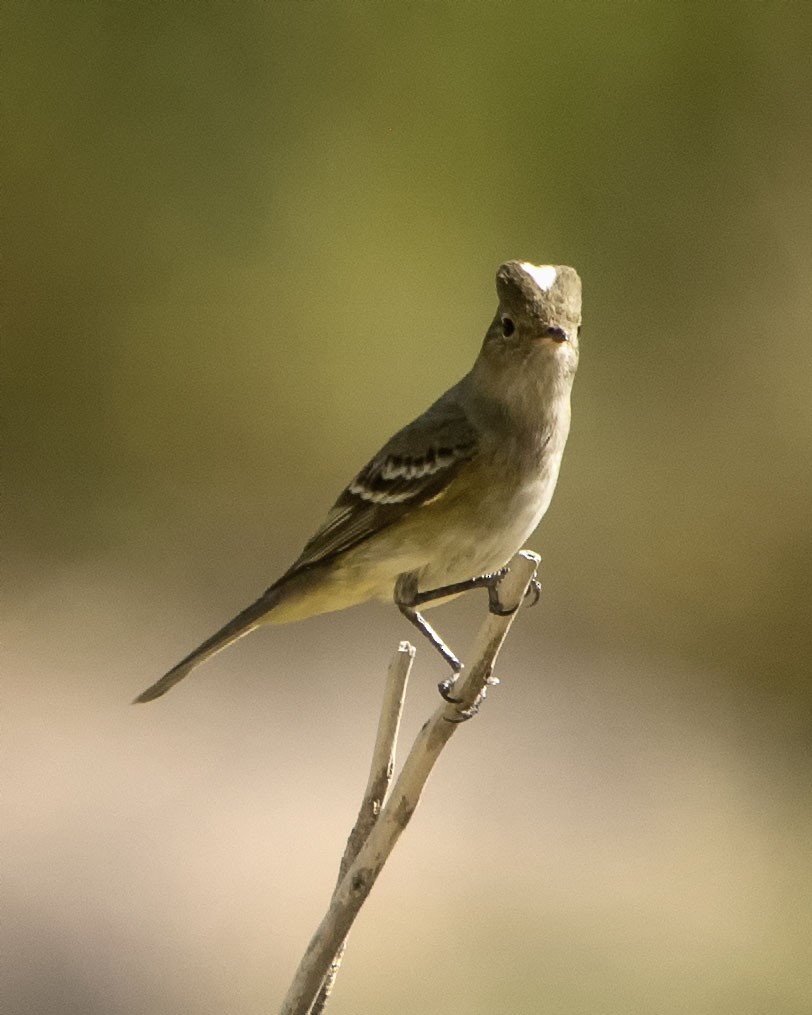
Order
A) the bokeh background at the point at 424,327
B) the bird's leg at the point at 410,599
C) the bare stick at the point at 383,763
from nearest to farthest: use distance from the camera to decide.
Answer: the bare stick at the point at 383,763 → the bird's leg at the point at 410,599 → the bokeh background at the point at 424,327

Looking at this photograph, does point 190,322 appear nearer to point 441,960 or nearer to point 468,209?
point 468,209

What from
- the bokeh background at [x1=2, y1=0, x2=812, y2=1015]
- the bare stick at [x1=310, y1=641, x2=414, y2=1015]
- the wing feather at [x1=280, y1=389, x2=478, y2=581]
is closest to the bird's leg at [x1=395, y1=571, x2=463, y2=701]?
the wing feather at [x1=280, y1=389, x2=478, y2=581]

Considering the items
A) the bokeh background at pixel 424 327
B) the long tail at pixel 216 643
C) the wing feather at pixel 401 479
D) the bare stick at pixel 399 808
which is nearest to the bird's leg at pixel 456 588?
the wing feather at pixel 401 479

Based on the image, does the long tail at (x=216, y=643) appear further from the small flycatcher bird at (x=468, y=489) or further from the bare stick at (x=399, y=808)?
the bare stick at (x=399, y=808)

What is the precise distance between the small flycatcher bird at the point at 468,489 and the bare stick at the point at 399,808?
734 millimetres

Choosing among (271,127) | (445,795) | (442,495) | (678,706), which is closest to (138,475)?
(271,127)

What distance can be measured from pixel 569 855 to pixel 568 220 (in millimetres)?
3257

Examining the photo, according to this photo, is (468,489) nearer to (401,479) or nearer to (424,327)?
(401,479)

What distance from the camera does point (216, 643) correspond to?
363 centimetres

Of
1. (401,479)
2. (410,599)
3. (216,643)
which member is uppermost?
(401,479)

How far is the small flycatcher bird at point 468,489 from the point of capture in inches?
137

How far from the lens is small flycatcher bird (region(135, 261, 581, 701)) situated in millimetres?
3486

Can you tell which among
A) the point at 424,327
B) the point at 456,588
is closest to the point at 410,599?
the point at 456,588

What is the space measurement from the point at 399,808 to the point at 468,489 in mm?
1403
